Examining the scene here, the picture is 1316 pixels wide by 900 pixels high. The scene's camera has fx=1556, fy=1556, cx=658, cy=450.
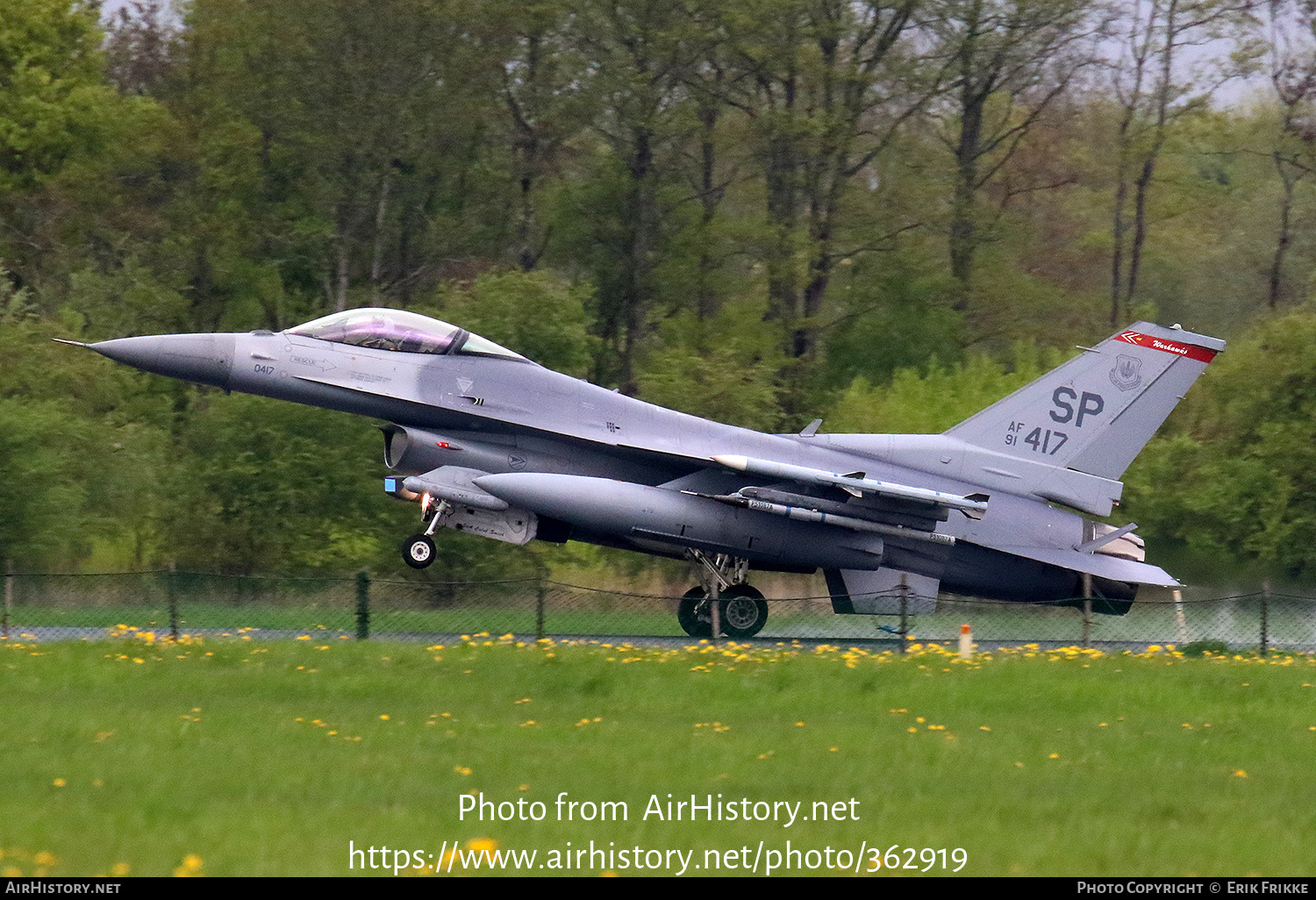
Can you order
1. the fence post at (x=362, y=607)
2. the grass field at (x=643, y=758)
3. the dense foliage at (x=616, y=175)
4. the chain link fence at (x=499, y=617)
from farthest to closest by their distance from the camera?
1. the dense foliage at (x=616, y=175)
2. the chain link fence at (x=499, y=617)
3. the fence post at (x=362, y=607)
4. the grass field at (x=643, y=758)

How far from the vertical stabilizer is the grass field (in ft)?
16.4

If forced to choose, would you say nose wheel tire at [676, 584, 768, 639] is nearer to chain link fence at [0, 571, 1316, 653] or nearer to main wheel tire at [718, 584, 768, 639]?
main wheel tire at [718, 584, 768, 639]

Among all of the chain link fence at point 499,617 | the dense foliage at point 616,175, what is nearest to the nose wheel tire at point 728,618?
the chain link fence at point 499,617

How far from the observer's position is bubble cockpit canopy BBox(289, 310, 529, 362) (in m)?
20.0

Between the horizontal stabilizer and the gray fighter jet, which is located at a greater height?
the gray fighter jet

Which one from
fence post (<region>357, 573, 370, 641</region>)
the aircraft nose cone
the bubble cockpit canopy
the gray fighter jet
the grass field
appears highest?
the bubble cockpit canopy

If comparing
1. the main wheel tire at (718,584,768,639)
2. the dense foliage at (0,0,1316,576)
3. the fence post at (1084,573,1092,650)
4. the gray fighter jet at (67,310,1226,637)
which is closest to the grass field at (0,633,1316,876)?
the fence post at (1084,573,1092,650)

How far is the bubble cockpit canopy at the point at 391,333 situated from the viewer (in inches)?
788

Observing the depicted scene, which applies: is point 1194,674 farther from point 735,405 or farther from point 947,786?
point 735,405

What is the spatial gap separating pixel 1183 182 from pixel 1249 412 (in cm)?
1145

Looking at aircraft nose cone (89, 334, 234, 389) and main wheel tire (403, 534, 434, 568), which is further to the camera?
main wheel tire (403, 534, 434, 568)

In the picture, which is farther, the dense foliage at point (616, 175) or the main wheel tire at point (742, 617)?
the dense foliage at point (616, 175)

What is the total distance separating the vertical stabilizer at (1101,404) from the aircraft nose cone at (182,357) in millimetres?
9917

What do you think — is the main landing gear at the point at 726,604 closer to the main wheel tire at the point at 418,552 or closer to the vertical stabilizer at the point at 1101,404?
the main wheel tire at the point at 418,552
